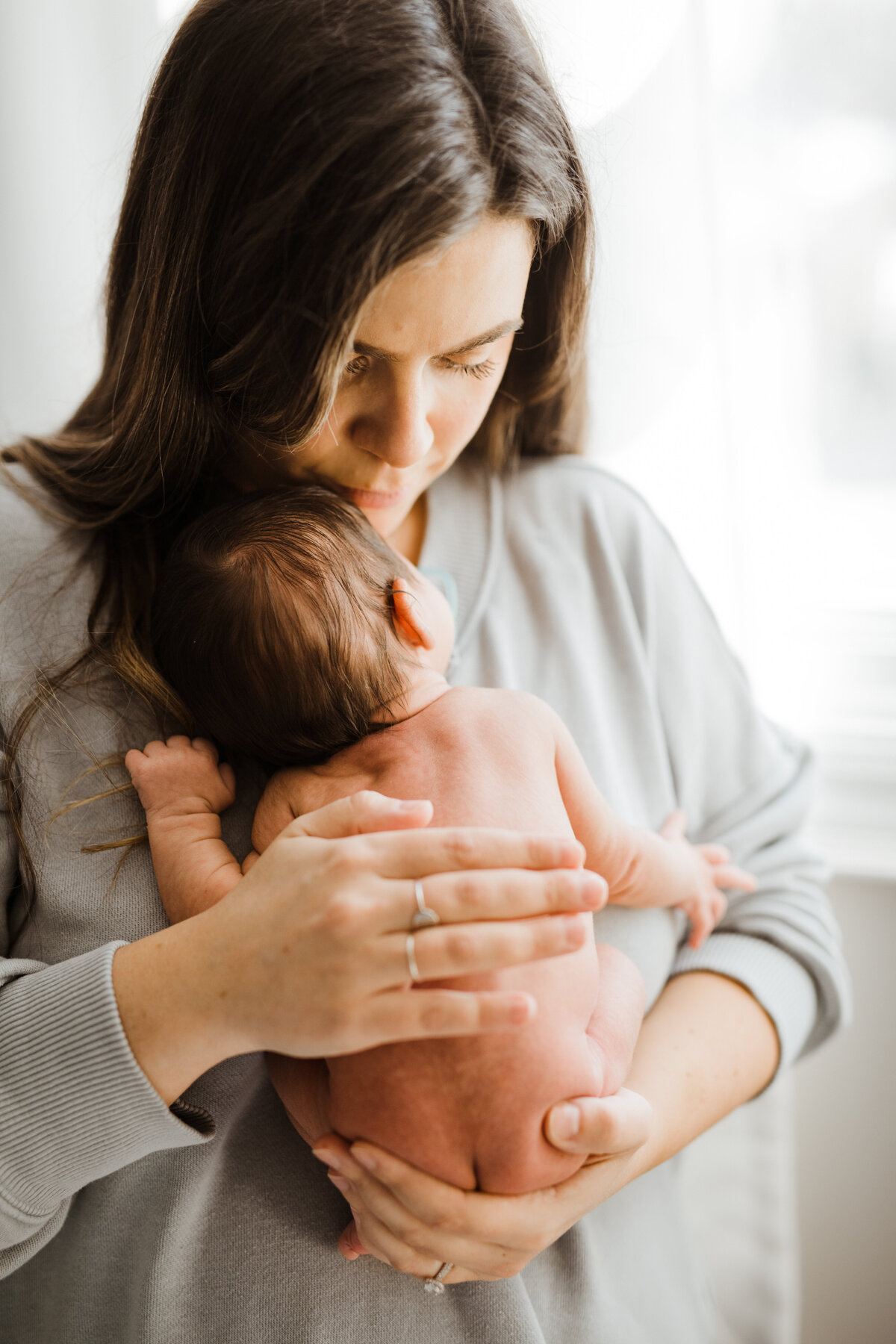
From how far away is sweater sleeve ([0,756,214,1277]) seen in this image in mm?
776

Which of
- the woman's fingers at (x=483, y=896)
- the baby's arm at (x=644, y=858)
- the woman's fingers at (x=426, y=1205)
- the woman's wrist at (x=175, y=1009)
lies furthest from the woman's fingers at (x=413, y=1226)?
the baby's arm at (x=644, y=858)

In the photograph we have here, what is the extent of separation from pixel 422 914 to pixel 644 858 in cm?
38

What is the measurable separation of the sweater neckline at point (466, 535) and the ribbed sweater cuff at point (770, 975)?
0.48 metres

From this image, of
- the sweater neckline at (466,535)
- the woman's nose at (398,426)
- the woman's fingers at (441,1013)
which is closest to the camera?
the woman's fingers at (441,1013)

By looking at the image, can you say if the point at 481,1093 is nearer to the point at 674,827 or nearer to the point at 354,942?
the point at 354,942

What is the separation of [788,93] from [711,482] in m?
0.58

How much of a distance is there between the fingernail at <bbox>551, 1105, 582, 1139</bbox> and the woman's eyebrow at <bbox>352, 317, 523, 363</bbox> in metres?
0.69

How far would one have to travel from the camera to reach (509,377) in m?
1.26

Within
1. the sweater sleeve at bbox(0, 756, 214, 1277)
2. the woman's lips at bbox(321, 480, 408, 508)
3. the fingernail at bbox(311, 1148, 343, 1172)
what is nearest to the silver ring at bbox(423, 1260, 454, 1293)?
the fingernail at bbox(311, 1148, 343, 1172)

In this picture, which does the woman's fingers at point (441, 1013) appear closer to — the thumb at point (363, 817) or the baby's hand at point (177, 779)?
the thumb at point (363, 817)

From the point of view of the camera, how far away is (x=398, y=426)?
927 millimetres

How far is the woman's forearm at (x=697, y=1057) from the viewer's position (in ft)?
3.30

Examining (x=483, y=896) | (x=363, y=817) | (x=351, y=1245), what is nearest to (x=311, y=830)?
(x=363, y=817)

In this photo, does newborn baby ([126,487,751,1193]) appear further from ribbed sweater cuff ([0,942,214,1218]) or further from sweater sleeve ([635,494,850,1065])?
sweater sleeve ([635,494,850,1065])
